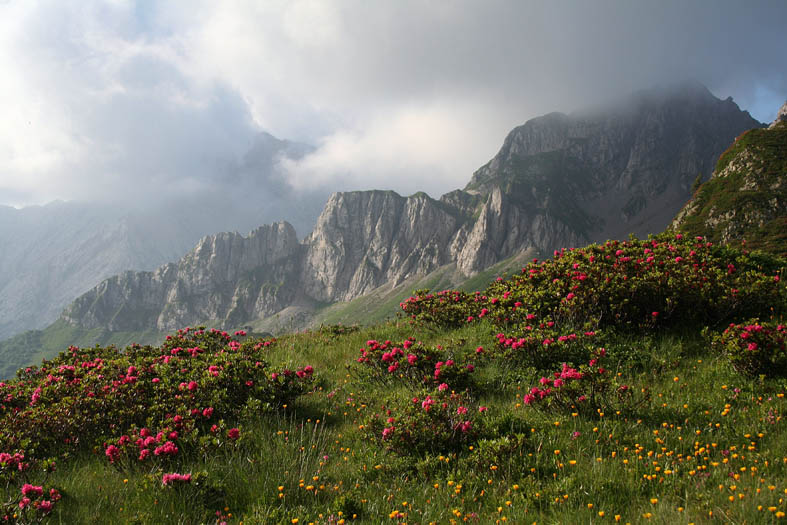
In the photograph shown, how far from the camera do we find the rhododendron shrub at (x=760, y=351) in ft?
23.3

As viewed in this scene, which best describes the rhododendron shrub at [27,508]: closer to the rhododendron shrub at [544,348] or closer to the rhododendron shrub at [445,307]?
the rhododendron shrub at [544,348]

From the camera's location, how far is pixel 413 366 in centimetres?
906

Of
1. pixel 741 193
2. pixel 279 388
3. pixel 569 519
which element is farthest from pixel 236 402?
pixel 741 193

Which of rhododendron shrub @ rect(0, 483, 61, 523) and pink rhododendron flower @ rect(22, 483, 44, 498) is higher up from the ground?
pink rhododendron flower @ rect(22, 483, 44, 498)

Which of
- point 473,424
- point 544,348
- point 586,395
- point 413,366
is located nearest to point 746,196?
point 544,348

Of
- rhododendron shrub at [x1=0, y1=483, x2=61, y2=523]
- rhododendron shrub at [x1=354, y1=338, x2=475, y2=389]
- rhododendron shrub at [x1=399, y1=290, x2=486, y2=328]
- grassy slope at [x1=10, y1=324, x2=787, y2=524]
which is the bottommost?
grassy slope at [x1=10, y1=324, x2=787, y2=524]

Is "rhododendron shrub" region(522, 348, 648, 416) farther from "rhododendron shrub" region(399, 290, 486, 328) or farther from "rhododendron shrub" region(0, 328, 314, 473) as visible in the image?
"rhododendron shrub" region(399, 290, 486, 328)

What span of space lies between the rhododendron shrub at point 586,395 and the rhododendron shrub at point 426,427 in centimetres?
114

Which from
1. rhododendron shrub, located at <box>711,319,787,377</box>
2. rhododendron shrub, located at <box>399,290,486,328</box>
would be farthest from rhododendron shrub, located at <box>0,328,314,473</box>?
rhododendron shrub, located at <box>711,319,787,377</box>

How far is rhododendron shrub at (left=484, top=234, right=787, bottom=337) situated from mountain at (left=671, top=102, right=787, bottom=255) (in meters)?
49.0

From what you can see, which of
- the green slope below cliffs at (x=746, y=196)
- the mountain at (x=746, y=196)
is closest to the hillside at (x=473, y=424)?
the green slope below cliffs at (x=746, y=196)

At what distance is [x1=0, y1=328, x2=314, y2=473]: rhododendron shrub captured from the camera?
6.51 metres

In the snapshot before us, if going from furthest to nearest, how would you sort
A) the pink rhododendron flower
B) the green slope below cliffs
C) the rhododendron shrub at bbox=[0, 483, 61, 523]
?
the green slope below cliffs → the pink rhododendron flower → the rhododendron shrub at bbox=[0, 483, 61, 523]

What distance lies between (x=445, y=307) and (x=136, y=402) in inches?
364
